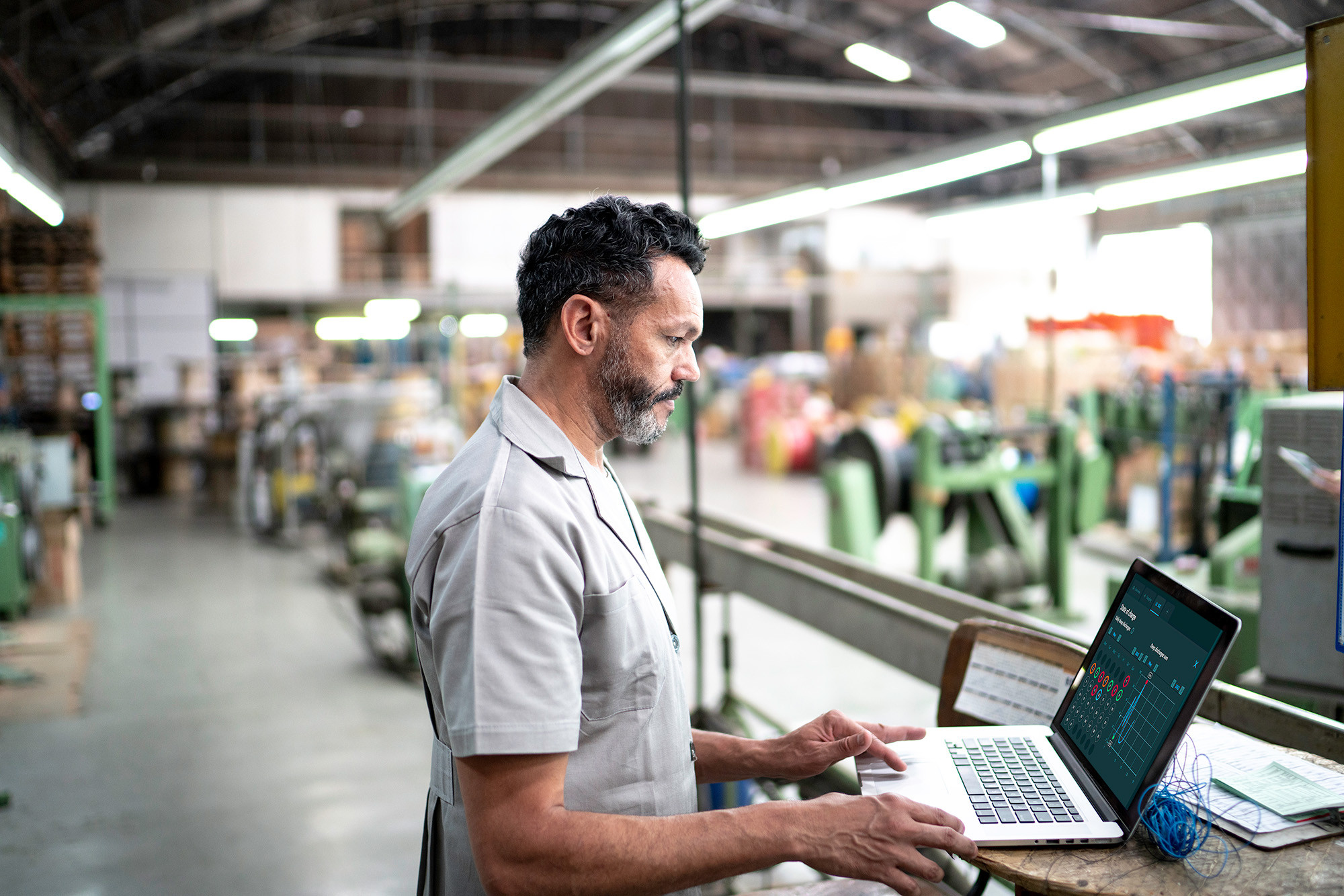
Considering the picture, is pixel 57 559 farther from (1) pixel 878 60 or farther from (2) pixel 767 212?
(1) pixel 878 60

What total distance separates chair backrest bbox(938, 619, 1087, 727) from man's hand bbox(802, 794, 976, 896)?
1.90ft

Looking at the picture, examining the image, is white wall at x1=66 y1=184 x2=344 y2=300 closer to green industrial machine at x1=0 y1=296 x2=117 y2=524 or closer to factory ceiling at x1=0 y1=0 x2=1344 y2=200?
factory ceiling at x1=0 y1=0 x2=1344 y2=200

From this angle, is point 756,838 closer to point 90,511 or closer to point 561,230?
point 561,230

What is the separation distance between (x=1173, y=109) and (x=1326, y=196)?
2930 millimetres

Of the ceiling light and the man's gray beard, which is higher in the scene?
the ceiling light

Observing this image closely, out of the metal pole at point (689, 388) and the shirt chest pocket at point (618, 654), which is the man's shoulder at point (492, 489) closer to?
the shirt chest pocket at point (618, 654)

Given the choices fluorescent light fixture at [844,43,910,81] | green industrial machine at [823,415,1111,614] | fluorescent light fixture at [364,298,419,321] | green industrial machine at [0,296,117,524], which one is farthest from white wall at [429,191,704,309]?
green industrial machine at [823,415,1111,614]

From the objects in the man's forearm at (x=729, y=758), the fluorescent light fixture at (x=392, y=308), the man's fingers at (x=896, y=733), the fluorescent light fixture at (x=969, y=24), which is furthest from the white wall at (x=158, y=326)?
the man's fingers at (x=896, y=733)

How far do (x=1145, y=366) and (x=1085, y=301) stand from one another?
10.6 meters

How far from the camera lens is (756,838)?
50.8 inches

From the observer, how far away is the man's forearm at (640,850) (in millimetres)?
1225

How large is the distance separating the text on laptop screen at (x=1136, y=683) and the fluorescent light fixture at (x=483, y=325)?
556 inches

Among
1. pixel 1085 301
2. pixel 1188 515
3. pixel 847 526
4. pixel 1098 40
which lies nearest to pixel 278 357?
pixel 847 526

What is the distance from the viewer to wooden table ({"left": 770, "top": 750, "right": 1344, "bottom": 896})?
1173 millimetres
